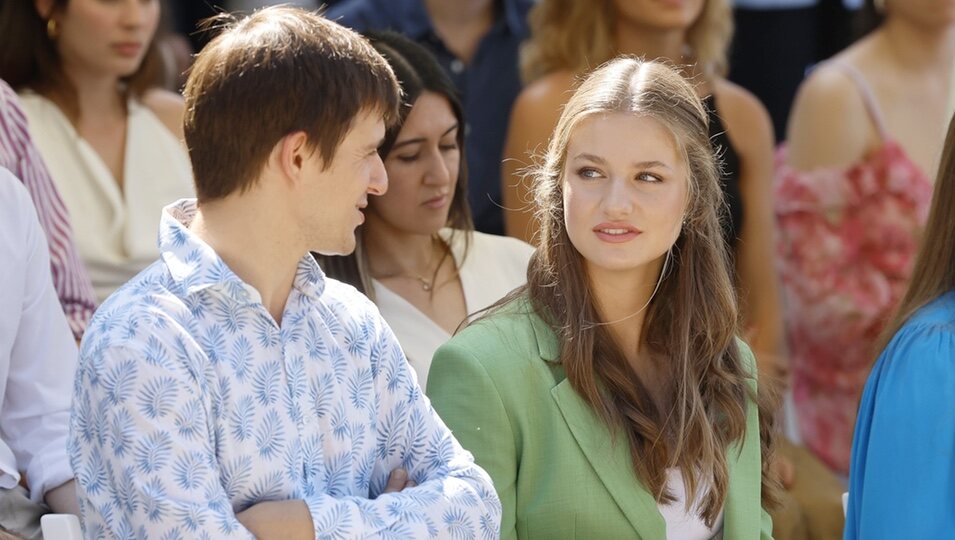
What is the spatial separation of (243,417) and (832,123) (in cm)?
274

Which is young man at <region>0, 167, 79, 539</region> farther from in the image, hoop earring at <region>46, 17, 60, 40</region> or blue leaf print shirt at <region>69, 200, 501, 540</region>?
hoop earring at <region>46, 17, 60, 40</region>

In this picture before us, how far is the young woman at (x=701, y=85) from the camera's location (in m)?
4.08

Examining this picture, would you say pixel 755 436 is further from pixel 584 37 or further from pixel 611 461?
pixel 584 37

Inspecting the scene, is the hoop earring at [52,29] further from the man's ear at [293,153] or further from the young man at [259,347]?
the man's ear at [293,153]

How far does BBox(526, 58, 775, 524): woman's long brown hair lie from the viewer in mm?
2549

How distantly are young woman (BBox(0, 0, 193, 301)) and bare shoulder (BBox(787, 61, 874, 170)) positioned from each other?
1814mm

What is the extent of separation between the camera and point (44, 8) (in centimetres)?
374

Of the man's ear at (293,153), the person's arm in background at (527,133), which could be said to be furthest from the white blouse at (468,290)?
the man's ear at (293,153)

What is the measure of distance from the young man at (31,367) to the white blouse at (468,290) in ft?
2.50

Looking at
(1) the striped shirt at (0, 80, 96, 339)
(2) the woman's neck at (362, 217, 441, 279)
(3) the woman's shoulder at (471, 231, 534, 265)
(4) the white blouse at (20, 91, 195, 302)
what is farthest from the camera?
(4) the white blouse at (20, 91, 195, 302)

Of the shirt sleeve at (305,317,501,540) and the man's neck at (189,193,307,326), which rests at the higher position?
the man's neck at (189,193,307,326)

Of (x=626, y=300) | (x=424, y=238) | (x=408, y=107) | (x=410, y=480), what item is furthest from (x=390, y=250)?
(x=410, y=480)

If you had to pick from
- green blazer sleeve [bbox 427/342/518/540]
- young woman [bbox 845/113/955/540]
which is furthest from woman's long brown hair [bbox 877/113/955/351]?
green blazer sleeve [bbox 427/342/518/540]

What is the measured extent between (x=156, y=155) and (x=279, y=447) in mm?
2019
